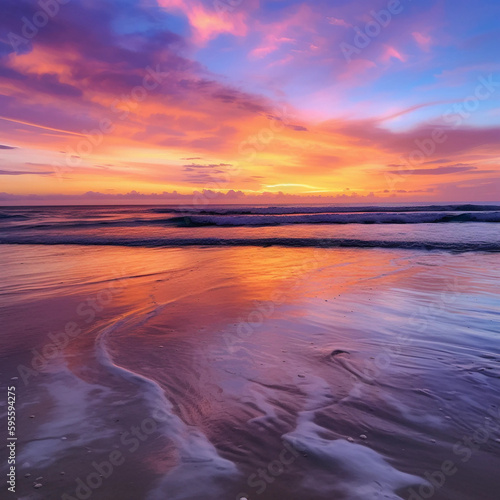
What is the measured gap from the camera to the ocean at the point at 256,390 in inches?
89.8

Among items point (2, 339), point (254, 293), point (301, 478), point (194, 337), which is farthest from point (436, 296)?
point (2, 339)

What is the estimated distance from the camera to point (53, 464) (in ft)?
7.76

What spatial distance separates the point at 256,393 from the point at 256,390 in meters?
0.06

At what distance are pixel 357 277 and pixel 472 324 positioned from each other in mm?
3800

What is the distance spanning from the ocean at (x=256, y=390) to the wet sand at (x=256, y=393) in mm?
14

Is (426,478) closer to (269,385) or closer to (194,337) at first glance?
(269,385)

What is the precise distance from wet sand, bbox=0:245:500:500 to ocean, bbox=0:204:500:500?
0.05 feet

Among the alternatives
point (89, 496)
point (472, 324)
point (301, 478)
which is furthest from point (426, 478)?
point (472, 324)

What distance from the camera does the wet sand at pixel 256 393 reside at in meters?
2.28

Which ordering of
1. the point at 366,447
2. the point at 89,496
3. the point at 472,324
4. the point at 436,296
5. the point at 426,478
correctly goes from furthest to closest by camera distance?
the point at 436,296
the point at 472,324
the point at 366,447
the point at 426,478
the point at 89,496

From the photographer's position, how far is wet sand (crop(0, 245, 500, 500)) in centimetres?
228

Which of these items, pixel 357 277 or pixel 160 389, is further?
pixel 357 277

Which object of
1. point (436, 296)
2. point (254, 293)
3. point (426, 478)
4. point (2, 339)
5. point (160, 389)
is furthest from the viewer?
point (254, 293)

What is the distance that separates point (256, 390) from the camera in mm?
3340
